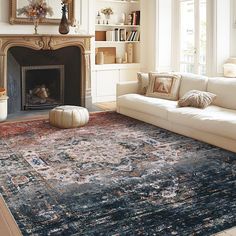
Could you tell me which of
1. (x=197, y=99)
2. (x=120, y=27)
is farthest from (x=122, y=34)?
(x=197, y=99)

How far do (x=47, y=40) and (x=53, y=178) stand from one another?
12.5 ft

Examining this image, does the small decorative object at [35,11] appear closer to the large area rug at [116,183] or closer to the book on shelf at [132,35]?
the book on shelf at [132,35]

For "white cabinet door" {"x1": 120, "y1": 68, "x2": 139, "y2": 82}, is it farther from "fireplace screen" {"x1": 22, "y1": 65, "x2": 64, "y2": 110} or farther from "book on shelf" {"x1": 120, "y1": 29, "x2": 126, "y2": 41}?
"fireplace screen" {"x1": 22, "y1": 65, "x2": 64, "y2": 110}

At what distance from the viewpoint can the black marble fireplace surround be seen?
646 centimetres

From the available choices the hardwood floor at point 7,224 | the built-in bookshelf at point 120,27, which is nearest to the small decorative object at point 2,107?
the built-in bookshelf at point 120,27

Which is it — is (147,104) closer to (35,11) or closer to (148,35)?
(35,11)

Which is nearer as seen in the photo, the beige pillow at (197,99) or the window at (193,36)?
the beige pillow at (197,99)

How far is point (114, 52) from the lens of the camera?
7.91m

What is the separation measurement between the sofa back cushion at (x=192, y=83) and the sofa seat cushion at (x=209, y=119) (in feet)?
1.69

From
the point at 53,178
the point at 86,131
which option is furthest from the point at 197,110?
the point at 53,178

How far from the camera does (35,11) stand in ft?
21.0

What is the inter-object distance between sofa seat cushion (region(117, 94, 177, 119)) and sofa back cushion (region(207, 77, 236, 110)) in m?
0.57

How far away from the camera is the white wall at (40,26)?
6.31 m

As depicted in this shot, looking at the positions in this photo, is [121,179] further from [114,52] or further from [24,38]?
[114,52]
